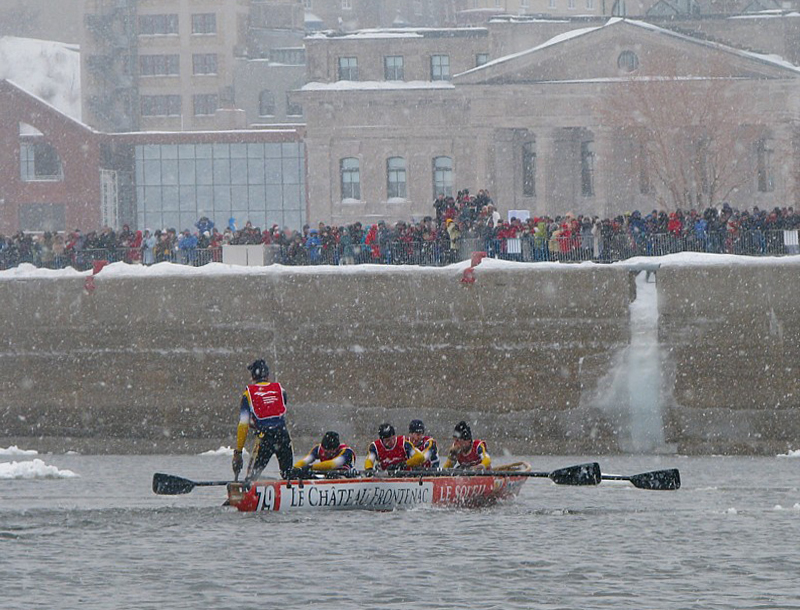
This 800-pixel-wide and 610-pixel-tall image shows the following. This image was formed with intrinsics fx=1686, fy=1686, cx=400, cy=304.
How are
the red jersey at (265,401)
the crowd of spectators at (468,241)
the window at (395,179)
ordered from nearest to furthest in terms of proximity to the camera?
the red jersey at (265,401), the crowd of spectators at (468,241), the window at (395,179)

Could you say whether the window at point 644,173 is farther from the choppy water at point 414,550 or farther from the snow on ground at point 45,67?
the snow on ground at point 45,67

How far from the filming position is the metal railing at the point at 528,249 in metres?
36.5

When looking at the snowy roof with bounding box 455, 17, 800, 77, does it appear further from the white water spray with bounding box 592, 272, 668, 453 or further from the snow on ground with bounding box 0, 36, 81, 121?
the snow on ground with bounding box 0, 36, 81, 121

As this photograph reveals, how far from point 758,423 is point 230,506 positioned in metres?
10.7

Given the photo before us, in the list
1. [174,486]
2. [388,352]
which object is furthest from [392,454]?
[388,352]

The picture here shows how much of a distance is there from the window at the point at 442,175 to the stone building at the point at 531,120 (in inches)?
2.8

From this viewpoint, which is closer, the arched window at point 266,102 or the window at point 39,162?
the window at point 39,162

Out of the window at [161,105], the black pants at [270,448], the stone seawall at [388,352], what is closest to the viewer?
the black pants at [270,448]

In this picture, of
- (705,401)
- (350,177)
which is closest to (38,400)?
(705,401)

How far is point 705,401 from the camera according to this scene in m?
30.0

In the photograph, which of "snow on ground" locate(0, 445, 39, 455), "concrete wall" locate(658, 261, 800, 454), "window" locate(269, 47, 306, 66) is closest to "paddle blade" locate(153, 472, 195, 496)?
"snow on ground" locate(0, 445, 39, 455)

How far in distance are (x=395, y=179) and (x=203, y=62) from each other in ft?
102

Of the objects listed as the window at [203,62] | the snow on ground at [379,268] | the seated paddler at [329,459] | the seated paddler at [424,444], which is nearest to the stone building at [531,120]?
the window at [203,62]

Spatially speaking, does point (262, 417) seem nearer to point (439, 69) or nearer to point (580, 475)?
point (580, 475)
